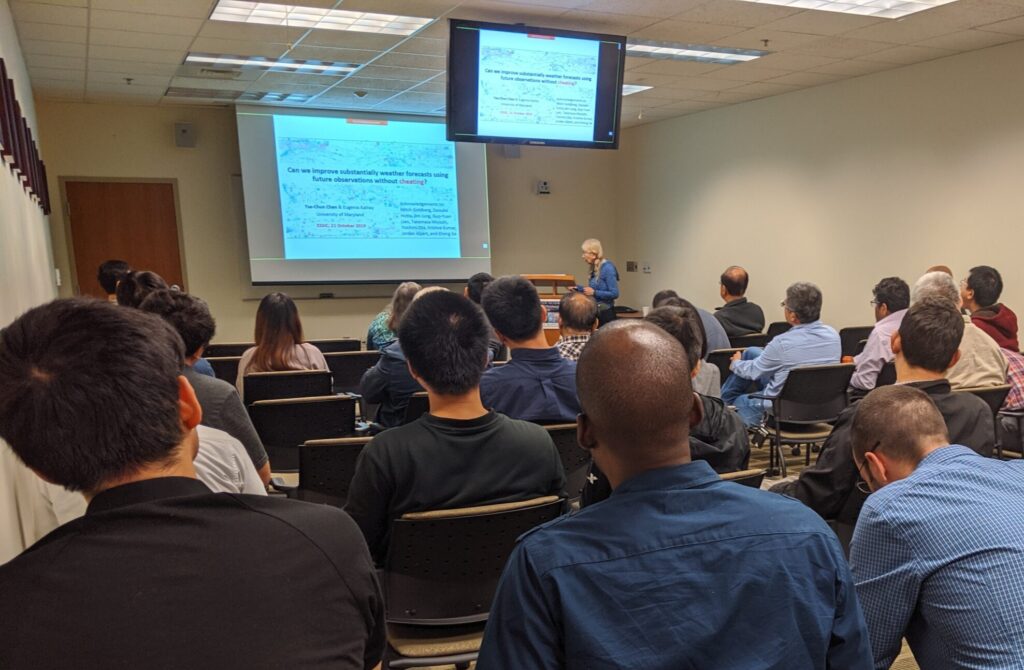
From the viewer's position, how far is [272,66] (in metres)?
6.07

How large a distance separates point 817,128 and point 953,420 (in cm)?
618

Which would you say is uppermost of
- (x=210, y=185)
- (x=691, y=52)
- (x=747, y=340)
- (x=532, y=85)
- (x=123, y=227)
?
(x=691, y=52)

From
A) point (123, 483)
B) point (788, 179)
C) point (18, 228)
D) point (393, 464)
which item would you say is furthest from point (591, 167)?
point (123, 483)

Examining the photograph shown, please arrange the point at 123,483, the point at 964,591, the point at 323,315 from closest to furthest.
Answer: the point at 123,483
the point at 964,591
the point at 323,315

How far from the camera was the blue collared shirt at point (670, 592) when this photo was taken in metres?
0.84

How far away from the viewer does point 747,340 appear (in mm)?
5465

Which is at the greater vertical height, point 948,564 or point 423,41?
point 423,41

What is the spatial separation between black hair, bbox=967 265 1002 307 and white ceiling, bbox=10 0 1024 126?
1.96 metres

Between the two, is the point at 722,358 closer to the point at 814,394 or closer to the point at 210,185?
the point at 814,394

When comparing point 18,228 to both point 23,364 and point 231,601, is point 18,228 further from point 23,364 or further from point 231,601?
point 231,601

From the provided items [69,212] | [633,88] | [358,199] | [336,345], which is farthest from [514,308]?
[69,212]

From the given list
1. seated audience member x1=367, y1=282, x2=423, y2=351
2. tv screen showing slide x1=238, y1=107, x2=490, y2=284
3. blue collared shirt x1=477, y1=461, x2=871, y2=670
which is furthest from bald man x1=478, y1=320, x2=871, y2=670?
tv screen showing slide x1=238, y1=107, x2=490, y2=284

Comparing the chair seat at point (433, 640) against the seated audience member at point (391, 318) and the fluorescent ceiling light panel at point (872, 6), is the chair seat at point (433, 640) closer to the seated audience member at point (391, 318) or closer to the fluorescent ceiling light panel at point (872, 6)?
the seated audience member at point (391, 318)

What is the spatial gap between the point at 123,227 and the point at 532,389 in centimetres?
697
